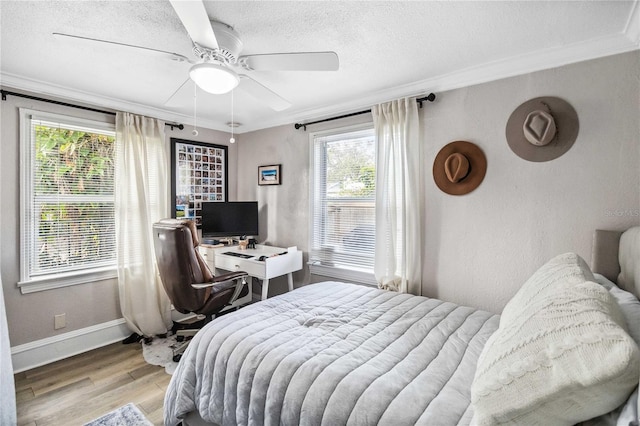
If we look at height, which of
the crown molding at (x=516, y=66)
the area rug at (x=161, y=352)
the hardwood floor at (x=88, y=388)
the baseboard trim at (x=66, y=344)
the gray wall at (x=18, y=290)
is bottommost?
the hardwood floor at (x=88, y=388)

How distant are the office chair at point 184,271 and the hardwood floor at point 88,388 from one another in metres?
0.37

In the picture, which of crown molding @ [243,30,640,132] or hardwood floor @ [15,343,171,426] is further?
hardwood floor @ [15,343,171,426]

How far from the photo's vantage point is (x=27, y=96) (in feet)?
8.41

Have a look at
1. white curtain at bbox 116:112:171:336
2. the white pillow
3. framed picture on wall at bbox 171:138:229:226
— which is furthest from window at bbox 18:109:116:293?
the white pillow

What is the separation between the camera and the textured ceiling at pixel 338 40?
1.63 metres

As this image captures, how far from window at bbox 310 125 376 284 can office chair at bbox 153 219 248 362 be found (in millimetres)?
1132

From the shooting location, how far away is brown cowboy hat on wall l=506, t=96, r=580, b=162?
6.75 feet

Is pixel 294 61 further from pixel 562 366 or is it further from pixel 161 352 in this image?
pixel 161 352

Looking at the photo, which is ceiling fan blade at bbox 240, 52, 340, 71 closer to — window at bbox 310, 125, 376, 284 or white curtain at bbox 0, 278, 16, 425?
window at bbox 310, 125, 376, 284

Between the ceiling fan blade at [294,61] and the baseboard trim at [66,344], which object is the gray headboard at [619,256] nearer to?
the ceiling fan blade at [294,61]

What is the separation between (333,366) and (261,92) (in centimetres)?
184

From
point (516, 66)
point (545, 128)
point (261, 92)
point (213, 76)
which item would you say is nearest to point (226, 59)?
point (213, 76)

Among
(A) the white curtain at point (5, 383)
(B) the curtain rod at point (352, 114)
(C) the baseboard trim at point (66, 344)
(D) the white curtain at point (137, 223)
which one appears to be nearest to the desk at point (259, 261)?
(D) the white curtain at point (137, 223)

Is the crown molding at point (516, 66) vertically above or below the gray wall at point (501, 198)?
above
